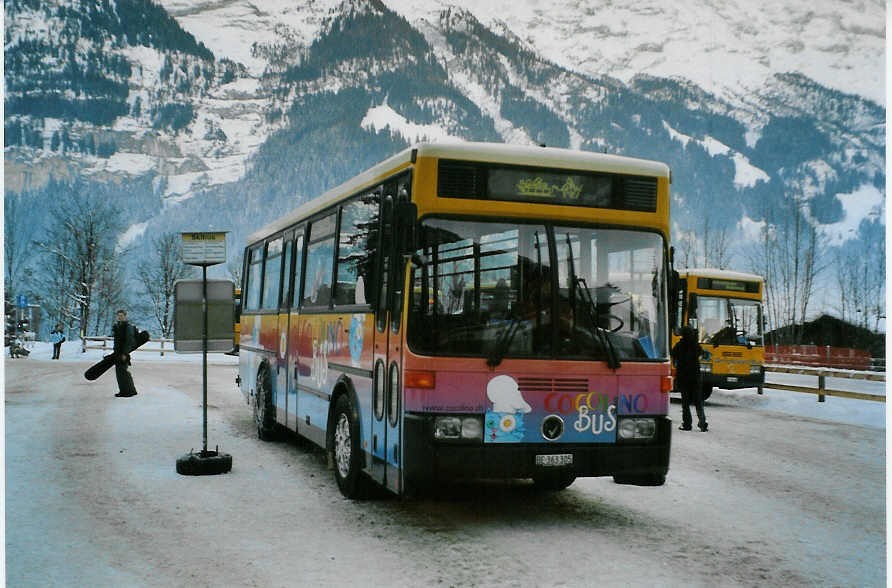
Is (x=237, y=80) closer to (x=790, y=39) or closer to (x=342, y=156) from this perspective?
(x=342, y=156)

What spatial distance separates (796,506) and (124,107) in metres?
90.4

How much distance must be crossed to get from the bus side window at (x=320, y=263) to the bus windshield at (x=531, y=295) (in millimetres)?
2387

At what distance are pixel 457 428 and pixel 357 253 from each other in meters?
2.13

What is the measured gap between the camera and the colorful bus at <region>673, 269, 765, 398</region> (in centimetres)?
1989

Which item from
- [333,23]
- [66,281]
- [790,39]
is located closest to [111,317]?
[66,281]

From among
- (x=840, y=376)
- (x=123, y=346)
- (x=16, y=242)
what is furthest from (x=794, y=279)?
(x=123, y=346)

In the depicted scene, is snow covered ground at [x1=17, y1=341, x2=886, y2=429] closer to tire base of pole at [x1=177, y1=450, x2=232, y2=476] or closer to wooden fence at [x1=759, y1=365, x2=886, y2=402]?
wooden fence at [x1=759, y1=365, x2=886, y2=402]

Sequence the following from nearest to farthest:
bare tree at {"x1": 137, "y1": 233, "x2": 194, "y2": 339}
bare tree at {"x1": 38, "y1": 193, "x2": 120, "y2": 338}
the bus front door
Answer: the bus front door, bare tree at {"x1": 38, "y1": 193, "x2": 120, "y2": 338}, bare tree at {"x1": 137, "y1": 233, "x2": 194, "y2": 339}

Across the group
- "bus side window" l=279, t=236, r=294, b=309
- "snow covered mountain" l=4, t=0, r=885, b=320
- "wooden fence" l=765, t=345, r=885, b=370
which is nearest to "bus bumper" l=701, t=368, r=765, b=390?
"snow covered mountain" l=4, t=0, r=885, b=320

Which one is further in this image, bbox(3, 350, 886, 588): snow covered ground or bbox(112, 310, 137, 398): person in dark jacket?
bbox(112, 310, 137, 398): person in dark jacket

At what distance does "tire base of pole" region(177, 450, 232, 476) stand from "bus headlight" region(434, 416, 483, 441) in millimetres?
3621

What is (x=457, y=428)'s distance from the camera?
6449 mm

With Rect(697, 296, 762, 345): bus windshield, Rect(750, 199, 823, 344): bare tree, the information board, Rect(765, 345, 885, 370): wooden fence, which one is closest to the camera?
the information board

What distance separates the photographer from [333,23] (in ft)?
131
